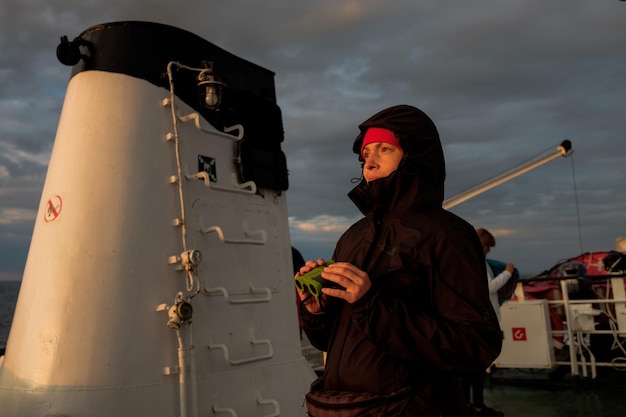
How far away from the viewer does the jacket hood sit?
6.16 feet

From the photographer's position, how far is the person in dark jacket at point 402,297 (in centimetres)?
162

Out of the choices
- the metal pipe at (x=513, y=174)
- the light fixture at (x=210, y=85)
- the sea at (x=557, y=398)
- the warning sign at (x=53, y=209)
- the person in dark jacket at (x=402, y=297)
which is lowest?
the sea at (x=557, y=398)

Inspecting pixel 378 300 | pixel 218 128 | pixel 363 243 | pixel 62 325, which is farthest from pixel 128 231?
pixel 378 300

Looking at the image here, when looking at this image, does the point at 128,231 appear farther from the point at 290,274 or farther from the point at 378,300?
the point at 378,300

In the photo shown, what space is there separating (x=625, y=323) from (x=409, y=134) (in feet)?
25.4

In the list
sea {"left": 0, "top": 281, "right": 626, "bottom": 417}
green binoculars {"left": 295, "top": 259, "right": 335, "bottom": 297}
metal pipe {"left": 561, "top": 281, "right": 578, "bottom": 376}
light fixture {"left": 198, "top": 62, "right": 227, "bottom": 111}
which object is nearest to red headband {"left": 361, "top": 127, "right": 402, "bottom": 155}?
green binoculars {"left": 295, "top": 259, "right": 335, "bottom": 297}

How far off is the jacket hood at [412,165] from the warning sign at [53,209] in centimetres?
269

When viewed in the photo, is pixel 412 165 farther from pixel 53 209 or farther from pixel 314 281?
pixel 53 209

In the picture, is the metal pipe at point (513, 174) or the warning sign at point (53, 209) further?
the metal pipe at point (513, 174)

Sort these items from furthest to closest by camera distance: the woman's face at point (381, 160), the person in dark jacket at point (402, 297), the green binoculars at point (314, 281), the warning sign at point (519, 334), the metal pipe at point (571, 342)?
1. the warning sign at point (519, 334)
2. the metal pipe at point (571, 342)
3. the woman's face at point (381, 160)
4. the green binoculars at point (314, 281)
5. the person in dark jacket at point (402, 297)

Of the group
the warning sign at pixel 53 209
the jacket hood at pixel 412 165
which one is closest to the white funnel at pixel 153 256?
the warning sign at pixel 53 209

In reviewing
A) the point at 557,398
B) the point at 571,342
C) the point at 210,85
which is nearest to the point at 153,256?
the point at 210,85

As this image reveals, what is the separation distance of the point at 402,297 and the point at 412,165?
1.54 feet

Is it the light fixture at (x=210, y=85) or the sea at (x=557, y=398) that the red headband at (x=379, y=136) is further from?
the sea at (x=557, y=398)
